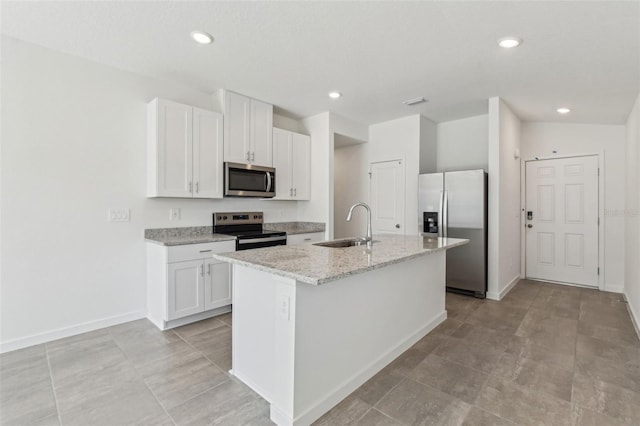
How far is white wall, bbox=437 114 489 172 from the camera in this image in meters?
4.63

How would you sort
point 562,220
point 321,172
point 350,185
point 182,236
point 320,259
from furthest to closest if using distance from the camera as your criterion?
1. point 350,185
2. point 562,220
3. point 321,172
4. point 182,236
5. point 320,259

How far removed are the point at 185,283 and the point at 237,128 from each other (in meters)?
1.91

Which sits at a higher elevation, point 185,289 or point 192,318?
point 185,289

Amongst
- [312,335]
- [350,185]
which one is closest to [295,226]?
[350,185]

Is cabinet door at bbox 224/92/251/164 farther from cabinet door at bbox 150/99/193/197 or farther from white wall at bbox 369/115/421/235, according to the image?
white wall at bbox 369/115/421/235

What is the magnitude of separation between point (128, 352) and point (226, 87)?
2815 millimetres

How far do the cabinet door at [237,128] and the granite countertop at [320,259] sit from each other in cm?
183

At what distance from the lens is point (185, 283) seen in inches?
119

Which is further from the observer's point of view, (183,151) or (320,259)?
(183,151)

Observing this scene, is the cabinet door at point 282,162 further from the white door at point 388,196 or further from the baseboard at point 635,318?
the baseboard at point 635,318

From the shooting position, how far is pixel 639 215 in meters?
3.15

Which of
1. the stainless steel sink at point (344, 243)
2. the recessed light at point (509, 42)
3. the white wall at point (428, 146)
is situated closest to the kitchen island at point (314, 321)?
the stainless steel sink at point (344, 243)

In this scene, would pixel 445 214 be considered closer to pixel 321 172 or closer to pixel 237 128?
pixel 321 172

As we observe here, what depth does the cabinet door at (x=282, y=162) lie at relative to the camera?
4.27 metres
